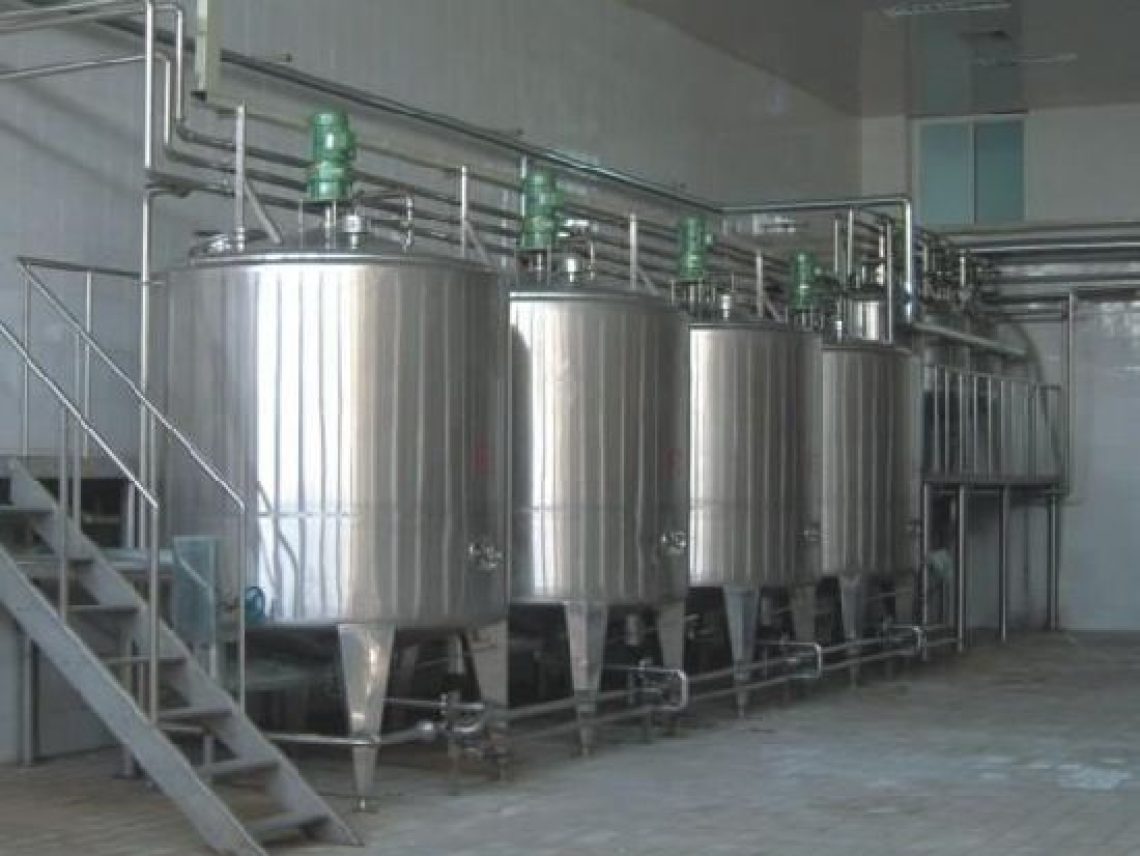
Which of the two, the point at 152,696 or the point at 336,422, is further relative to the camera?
the point at 336,422

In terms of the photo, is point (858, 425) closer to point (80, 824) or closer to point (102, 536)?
point (102, 536)

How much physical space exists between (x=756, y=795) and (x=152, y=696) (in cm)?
295

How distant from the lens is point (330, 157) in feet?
30.7

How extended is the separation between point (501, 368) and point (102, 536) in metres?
2.35

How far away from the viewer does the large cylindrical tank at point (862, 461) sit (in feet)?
45.1

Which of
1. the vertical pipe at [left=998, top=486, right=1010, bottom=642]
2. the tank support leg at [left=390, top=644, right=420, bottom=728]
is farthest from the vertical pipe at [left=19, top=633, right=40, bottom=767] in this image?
the vertical pipe at [left=998, top=486, right=1010, bottom=642]

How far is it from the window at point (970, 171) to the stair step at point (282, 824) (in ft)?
49.4

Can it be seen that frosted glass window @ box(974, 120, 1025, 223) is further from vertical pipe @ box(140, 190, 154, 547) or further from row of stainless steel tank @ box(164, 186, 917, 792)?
vertical pipe @ box(140, 190, 154, 547)

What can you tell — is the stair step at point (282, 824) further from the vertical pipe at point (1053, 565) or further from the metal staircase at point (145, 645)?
the vertical pipe at point (1053, 565)

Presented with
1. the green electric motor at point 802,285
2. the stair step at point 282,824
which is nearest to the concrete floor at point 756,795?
the stair step at point 282,824

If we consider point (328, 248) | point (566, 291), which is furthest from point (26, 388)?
point (566, 291)

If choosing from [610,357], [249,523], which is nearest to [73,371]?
[249,523]

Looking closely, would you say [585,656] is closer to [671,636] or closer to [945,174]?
[671,636]

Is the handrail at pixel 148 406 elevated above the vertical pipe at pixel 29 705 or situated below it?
above
